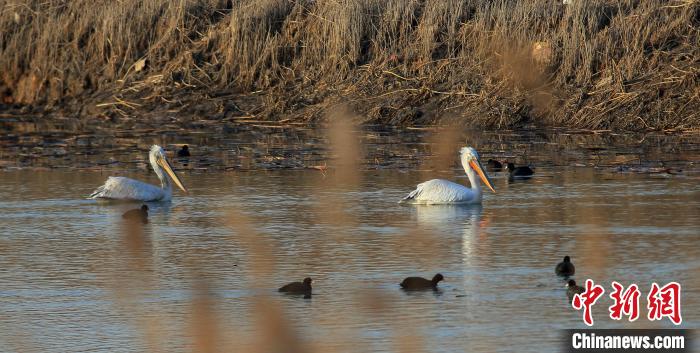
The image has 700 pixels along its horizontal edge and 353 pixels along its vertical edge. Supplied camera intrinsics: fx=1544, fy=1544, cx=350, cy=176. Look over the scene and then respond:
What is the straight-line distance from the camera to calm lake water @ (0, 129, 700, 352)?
340 inches

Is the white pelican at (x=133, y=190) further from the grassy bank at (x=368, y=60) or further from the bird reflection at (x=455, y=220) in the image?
the grassy bank at (x=368, y=60)

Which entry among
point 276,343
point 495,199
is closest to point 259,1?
point 495,199

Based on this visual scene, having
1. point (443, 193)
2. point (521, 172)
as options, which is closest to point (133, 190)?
point (443, 193)

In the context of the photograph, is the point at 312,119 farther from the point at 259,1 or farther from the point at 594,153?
the point at 594,153

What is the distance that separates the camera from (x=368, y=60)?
74.3 feet

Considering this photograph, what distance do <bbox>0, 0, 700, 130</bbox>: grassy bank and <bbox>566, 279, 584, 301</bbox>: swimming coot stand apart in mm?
10203

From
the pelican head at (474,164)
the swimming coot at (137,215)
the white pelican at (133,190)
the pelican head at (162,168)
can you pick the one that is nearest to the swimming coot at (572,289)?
the swimming coot at (137,215)

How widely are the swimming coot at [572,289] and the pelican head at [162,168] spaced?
261 inches

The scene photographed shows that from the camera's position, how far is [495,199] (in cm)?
1481

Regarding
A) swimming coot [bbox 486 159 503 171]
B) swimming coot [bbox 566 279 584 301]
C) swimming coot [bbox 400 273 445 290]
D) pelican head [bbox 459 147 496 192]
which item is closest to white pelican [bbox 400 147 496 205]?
pelican head [bbox 459 147 496 192]

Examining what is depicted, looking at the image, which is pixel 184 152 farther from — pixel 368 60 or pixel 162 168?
pixel 368 60

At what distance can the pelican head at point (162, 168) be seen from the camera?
15.5 meters

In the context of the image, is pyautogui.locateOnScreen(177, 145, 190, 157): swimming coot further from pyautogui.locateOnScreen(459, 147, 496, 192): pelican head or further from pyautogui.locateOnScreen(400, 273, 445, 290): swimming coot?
pyautogui.locateOnScreen(400, 273, 445, 290): swimming coot

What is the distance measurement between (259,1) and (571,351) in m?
16.2
